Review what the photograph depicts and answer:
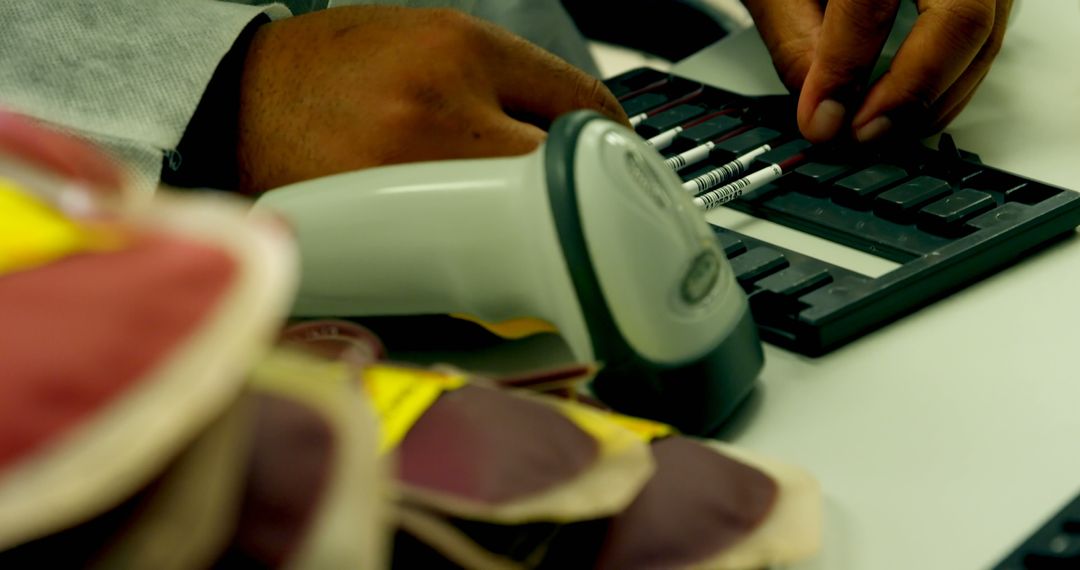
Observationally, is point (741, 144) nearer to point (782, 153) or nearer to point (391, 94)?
point (782, 153)

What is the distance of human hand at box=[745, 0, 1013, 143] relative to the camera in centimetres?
60

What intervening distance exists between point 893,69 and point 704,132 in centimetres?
11

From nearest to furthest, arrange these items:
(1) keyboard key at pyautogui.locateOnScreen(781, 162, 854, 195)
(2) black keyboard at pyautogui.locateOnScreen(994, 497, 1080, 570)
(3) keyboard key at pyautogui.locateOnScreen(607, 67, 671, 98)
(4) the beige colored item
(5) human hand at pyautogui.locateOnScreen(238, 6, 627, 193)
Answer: (4) the beige colored item
(2) black keyboard at pyautogui.locateOnScreen(994, 497, 1080, 570)
(5) human hand at pyautogui.locateOnScreen(238, 6, 627, 193)
(1) keyboard key at pyautogui.locateOnScreen(781, 162, 854, 195)
(3) keyboard key at pyautogui.locateOnScreen(607, 67, 671, 98)

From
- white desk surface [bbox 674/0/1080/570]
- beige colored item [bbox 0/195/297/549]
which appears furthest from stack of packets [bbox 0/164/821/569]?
white desk surface [bbox 674/0/1080/570]

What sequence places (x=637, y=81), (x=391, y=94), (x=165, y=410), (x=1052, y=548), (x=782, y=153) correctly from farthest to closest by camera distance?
(x=637, y=81), (x=782, y=153), (x=391, y=94), (x=1052, y=548), (x=165, y=410)

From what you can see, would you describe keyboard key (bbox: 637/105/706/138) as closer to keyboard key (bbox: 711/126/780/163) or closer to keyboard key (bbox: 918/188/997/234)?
keyboard key (bbox: 711/126/780/163)

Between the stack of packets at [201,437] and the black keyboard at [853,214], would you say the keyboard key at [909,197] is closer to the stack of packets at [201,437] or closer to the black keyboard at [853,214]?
the black keyboard at [853,214]

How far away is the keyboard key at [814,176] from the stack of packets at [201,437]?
0.32 metres

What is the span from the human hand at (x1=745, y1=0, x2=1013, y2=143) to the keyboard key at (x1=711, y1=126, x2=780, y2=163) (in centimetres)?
2

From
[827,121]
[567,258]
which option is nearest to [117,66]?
[567,258]

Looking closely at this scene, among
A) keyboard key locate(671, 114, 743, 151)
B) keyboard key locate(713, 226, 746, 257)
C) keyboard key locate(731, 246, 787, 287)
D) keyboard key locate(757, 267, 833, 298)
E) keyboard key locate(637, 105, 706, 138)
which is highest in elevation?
keyboard key locate(757, 267, 833, 298)

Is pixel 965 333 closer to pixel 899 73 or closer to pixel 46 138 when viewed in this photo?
pixel 899 73

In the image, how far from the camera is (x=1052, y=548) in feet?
1.05

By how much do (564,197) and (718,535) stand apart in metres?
0.11
